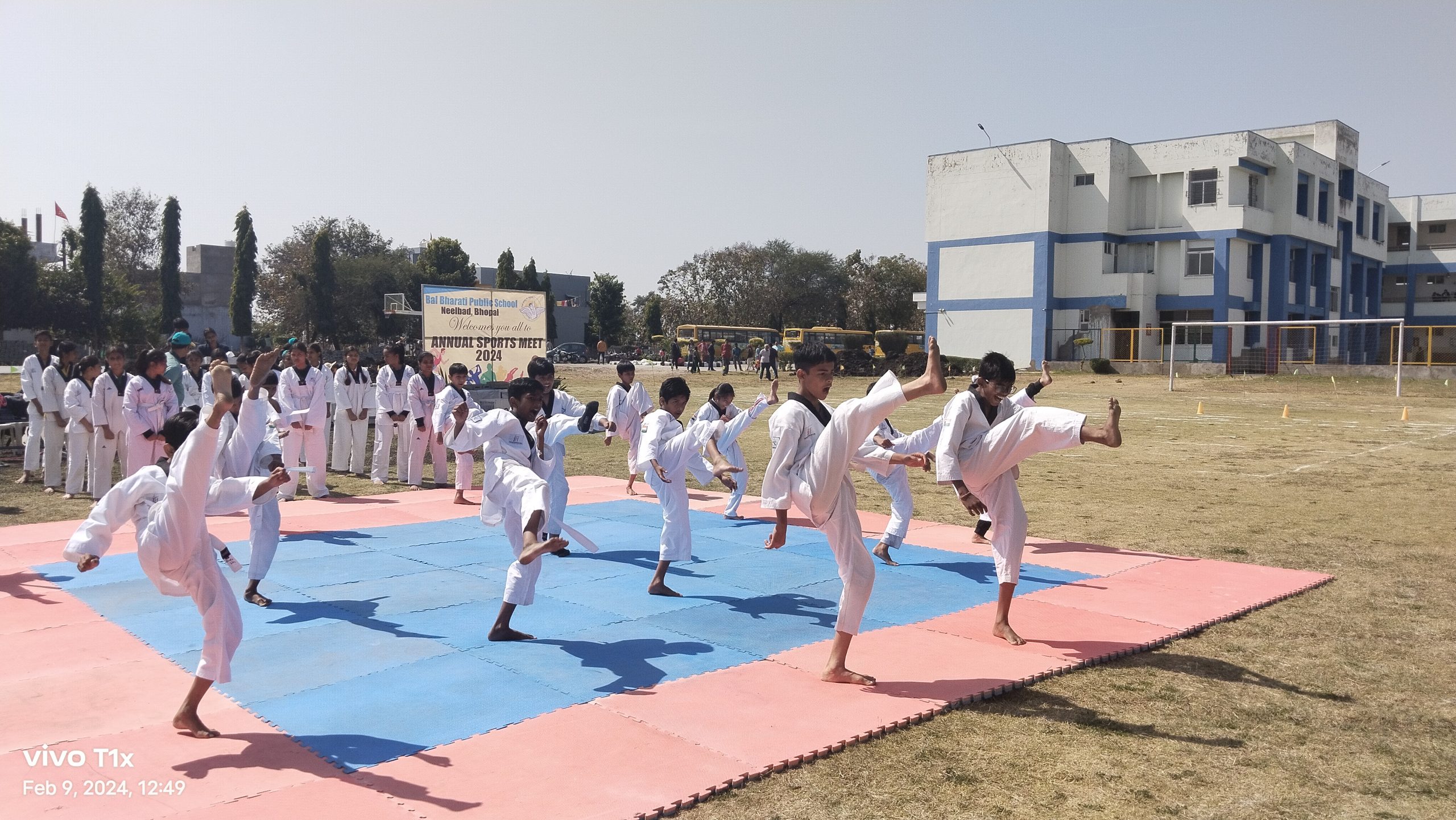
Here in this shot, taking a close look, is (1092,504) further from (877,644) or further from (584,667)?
(584,667)

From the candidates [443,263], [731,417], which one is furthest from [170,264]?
[731,417]

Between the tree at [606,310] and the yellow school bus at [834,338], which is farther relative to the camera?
the tree at [606,310]

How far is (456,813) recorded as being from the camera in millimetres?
3842

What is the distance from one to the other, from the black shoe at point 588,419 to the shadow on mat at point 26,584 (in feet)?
13.2

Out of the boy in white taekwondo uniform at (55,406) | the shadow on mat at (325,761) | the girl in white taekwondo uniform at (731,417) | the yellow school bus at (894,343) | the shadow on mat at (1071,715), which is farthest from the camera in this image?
the yellow school bus at (894,343)

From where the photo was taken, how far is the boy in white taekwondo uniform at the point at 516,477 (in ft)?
19.7

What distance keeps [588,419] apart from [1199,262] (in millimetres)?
40742

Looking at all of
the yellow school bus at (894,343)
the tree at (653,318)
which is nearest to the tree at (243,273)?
the tree at (653,318)

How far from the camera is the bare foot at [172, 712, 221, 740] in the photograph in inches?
181

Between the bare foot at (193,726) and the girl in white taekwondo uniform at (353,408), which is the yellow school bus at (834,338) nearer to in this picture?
the girl in white taekwondo uniform at (353,408)

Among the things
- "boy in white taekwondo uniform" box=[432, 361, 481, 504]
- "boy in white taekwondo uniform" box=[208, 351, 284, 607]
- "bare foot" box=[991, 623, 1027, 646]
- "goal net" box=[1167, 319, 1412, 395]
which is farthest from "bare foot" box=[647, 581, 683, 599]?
"goal net" box=[1167, 319, 1412, 395]

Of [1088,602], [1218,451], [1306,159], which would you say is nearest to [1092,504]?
[1088,602]

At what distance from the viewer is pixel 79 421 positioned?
12133 mm

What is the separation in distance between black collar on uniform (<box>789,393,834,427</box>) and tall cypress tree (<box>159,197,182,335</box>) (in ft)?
174
